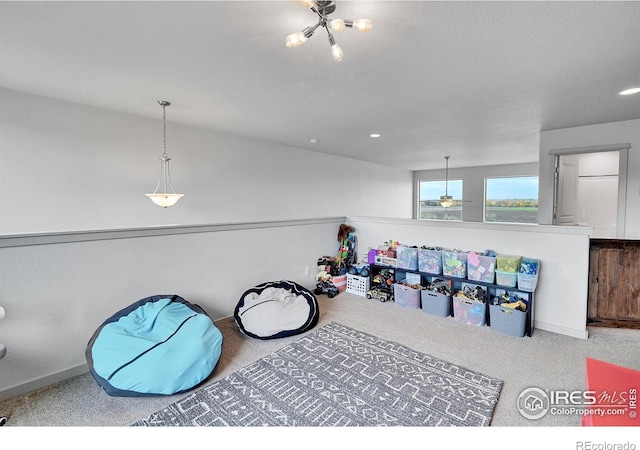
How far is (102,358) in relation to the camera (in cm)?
208

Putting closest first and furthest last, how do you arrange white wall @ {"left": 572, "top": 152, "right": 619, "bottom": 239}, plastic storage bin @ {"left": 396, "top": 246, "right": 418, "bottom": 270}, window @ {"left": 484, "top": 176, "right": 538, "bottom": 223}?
plastic storage bin @ {"left": 396, "top": 246, "right": 418, "bottom": 270} → white wall @ {"left": 572, "top": 152, "right": 619, "bottom": 239} → window @ {"left": 484, "top": 176, "right": 538, "bottom": 223}

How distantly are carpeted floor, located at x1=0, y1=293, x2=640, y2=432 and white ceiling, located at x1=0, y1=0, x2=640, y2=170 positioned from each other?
231 centimetres

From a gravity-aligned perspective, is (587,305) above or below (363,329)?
above

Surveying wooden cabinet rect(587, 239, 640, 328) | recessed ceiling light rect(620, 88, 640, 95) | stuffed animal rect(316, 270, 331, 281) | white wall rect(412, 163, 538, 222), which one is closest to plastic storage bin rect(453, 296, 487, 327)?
wooden cabinet rect(587, 239, 640, 328)

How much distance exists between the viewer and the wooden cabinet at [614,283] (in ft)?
10.2

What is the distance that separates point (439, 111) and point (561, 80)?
1.12 metres

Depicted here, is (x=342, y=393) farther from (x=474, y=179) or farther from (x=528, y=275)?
(x=474, y=179)

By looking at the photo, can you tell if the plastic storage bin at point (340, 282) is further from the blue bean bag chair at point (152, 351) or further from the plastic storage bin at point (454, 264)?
the blue bean bag chair at point (152, 351)

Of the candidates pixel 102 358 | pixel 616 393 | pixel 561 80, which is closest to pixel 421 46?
pixel 561 80

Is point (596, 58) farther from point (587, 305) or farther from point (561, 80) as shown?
point (587, 305)

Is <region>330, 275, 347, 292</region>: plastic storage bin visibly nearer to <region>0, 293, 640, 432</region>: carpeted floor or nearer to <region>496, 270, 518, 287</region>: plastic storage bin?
<region>0, 293, 640, 432</region>: carpeted floor

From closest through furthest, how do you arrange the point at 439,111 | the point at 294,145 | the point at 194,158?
the point at 439,111 → the point at 194,158 → the point at 294,145

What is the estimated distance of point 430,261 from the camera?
12.1ft

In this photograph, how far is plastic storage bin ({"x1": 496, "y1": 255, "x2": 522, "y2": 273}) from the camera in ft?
10.2
